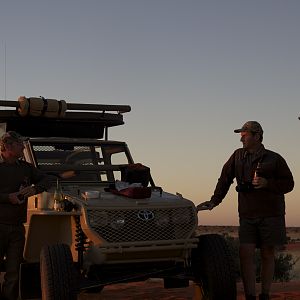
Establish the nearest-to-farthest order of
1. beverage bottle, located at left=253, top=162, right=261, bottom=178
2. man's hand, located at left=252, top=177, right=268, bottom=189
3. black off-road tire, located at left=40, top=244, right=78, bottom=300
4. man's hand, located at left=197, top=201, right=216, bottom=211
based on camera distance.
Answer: black off-road tire, located at left=40, top=244, right=78, bottom=300, man's hand, located at left=252, top=177, right=268, bottom=189, beverage bottle, located at left=253, top=162, right=261, bottom=178, man's hand, located at left=197, top=201, right=216, bottom=211

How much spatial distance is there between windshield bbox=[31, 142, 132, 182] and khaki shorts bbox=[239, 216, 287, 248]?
181 centimetres

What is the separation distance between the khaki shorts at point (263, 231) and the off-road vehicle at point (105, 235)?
554 millimetres

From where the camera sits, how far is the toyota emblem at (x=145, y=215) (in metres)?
7.38

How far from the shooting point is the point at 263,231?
8219mm

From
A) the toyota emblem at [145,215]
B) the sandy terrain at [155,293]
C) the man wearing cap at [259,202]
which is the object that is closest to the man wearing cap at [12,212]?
the toyota emblem at [145,215]

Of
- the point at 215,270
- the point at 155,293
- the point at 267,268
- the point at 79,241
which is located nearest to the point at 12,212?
the point at 79,241

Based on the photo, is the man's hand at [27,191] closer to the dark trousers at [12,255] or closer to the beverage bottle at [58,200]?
the beverage bottle at [58,200]

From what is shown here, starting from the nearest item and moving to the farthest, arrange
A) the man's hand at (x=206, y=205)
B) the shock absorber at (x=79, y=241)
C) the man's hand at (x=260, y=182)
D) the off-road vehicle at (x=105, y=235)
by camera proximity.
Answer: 1. the off-road vehicle at (x=105, y=235)
2. the shock absorber at (x=79, y=241)
3. the man's hand at (x=260, y=182)
4. the man's hand at (x=206, y=205)

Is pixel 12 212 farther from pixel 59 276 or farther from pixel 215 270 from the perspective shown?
pixel 215 270

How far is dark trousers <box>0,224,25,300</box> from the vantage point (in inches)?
302

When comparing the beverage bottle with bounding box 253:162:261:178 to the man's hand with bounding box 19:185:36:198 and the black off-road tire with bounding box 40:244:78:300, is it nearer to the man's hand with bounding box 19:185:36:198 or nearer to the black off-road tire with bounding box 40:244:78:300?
the black off-road tire with bounding box 40:244:78:300

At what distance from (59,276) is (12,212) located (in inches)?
44.2

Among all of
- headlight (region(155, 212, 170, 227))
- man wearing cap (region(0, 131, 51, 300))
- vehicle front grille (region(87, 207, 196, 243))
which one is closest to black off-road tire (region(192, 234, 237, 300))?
vehicle front grille (region(87, 207, 196, 243))

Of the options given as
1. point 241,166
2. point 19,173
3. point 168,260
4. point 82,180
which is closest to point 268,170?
point 241,166
